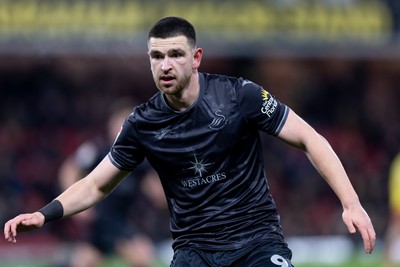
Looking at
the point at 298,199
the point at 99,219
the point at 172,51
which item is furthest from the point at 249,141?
the point at 298,199

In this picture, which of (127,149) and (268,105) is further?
(127,149)

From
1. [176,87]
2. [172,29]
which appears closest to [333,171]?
[176,87]

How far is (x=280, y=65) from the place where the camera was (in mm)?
25688

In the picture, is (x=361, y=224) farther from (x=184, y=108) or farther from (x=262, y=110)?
(x=184, y=108)

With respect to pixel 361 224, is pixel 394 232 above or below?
below

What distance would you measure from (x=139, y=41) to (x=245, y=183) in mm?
15114

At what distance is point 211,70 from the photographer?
80.7ft

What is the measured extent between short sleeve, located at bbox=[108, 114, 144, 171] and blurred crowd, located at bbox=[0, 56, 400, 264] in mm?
13517

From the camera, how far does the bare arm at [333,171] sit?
620 centimetres

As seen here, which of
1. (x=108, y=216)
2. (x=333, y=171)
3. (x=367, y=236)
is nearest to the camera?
(x=367, y=236)

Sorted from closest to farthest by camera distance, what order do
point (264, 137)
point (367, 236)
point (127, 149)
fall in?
point (367, 236)
point (127, 149)
point (264, 137)

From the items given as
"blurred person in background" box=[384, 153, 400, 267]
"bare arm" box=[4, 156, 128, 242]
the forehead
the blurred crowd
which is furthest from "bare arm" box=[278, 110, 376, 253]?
the blurred crowd

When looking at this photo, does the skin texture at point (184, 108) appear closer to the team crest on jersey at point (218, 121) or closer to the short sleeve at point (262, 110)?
the short sleeve at point (262, 110)

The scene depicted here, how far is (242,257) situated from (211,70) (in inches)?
717
